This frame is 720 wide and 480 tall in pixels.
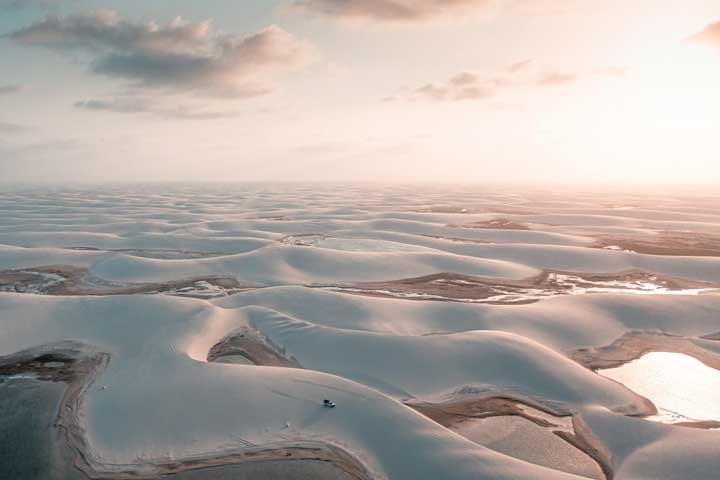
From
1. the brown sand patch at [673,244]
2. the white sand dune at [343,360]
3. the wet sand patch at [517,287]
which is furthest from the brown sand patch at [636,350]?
the brown sand patch at [673,244]

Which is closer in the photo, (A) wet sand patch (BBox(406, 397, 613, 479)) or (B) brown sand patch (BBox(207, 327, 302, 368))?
(A) wet sand patch (BBox(406, 397, 613, 479))

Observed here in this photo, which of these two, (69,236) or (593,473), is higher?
(69,236)

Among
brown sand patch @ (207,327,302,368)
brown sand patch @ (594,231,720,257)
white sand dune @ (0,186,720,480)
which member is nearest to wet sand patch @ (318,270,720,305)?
white sand dune @ (0,186,720,480)

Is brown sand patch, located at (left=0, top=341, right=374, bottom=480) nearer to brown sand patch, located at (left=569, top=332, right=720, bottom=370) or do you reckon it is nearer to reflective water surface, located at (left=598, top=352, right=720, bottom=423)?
reflective water surface, located at (left=598, top=352, right=720, bottom=423)

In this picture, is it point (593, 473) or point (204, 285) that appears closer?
point (593, 473)

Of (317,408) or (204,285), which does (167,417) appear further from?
(204,285)

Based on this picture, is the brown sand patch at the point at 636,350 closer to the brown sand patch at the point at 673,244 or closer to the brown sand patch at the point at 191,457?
the brown sand patch at the point at 191,457

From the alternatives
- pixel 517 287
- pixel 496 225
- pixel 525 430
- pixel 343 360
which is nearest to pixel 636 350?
pixel 525 430

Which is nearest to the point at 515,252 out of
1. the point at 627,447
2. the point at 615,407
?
the point at 615,407

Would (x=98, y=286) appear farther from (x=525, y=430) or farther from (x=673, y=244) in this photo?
(x=673, y=244)

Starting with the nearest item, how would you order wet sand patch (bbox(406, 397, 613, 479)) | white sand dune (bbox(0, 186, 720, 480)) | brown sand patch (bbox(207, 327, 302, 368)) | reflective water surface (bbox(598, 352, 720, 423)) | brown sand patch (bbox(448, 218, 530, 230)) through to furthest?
1. white sand dune (bbox(0, 186, 720, 480))
2. wet sand patch (bbox(406, 397, 613, 479))
3. reflective water surface (bbox(598, 352, 720, 423))
4. brown sand patch (bbox(207, 327, 302, 368))
5. brown sand patch (bbox(448, 218, 530, 230))

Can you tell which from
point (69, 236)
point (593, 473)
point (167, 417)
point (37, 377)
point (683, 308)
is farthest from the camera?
point (69, 236)
